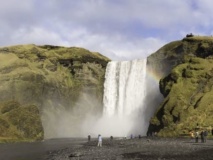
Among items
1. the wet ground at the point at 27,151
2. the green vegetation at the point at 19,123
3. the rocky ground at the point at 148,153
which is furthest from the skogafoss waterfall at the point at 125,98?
the rocky ground at the point at 148,153

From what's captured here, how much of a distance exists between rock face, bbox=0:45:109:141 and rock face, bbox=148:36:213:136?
116ft

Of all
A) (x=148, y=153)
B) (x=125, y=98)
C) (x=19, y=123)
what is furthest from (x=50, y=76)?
(x=148, y=153)

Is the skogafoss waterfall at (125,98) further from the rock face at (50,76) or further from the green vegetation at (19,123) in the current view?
the green vegetation at (19,123)

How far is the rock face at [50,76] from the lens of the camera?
4697 inches

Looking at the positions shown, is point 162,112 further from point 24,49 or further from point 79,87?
point 24,49

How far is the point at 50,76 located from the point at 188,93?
2122 inches

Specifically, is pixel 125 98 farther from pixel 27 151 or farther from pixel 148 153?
pixel 148 153

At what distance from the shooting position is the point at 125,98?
117 meters

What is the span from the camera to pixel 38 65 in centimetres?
12900

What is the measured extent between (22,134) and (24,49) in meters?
49.4

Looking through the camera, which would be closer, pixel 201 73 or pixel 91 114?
pixel 201 73

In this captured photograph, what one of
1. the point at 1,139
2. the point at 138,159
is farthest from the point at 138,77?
the point at 138,159

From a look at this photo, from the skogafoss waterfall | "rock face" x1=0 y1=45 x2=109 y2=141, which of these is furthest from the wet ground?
"rock face" x1=0 y1=45 x2=109 y2=141

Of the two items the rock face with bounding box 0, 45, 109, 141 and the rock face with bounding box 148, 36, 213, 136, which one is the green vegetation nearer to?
the rock face with bounding box 0, 45, 109, 141
